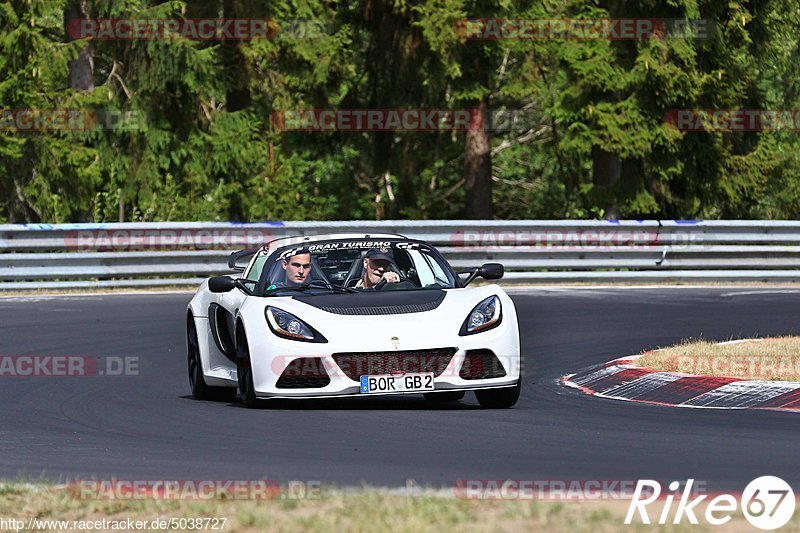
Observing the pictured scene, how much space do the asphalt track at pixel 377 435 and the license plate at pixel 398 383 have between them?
0.64 feet

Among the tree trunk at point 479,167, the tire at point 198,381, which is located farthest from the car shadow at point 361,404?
the tree trunk at point 479,167

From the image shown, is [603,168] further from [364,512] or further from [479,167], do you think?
[364,512]

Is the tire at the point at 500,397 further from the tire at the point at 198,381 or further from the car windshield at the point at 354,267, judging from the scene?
the tire at the point at 198,381

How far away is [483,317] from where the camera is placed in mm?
11570

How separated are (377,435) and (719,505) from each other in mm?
3436

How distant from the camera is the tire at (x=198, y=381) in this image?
12945mm

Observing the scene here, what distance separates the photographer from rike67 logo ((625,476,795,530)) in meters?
6.61

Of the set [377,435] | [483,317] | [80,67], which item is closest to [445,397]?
[483,317]

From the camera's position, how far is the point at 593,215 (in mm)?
37469

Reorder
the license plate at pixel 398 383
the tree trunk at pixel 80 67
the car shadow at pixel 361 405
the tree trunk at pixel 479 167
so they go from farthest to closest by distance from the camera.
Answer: the tree trunk at pixel 479 167 < the tree trunk at pixel 80 67 < the car shadow at pixel 361 405 < the license plate at pixel 398 383

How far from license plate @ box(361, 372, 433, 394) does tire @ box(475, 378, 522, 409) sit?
62 cm

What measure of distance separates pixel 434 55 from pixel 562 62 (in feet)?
9.59

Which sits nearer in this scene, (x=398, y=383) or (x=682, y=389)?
(x=398, y=383)

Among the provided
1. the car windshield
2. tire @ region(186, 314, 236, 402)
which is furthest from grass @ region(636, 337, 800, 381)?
tire @ region(186, 314, 236, 402)
